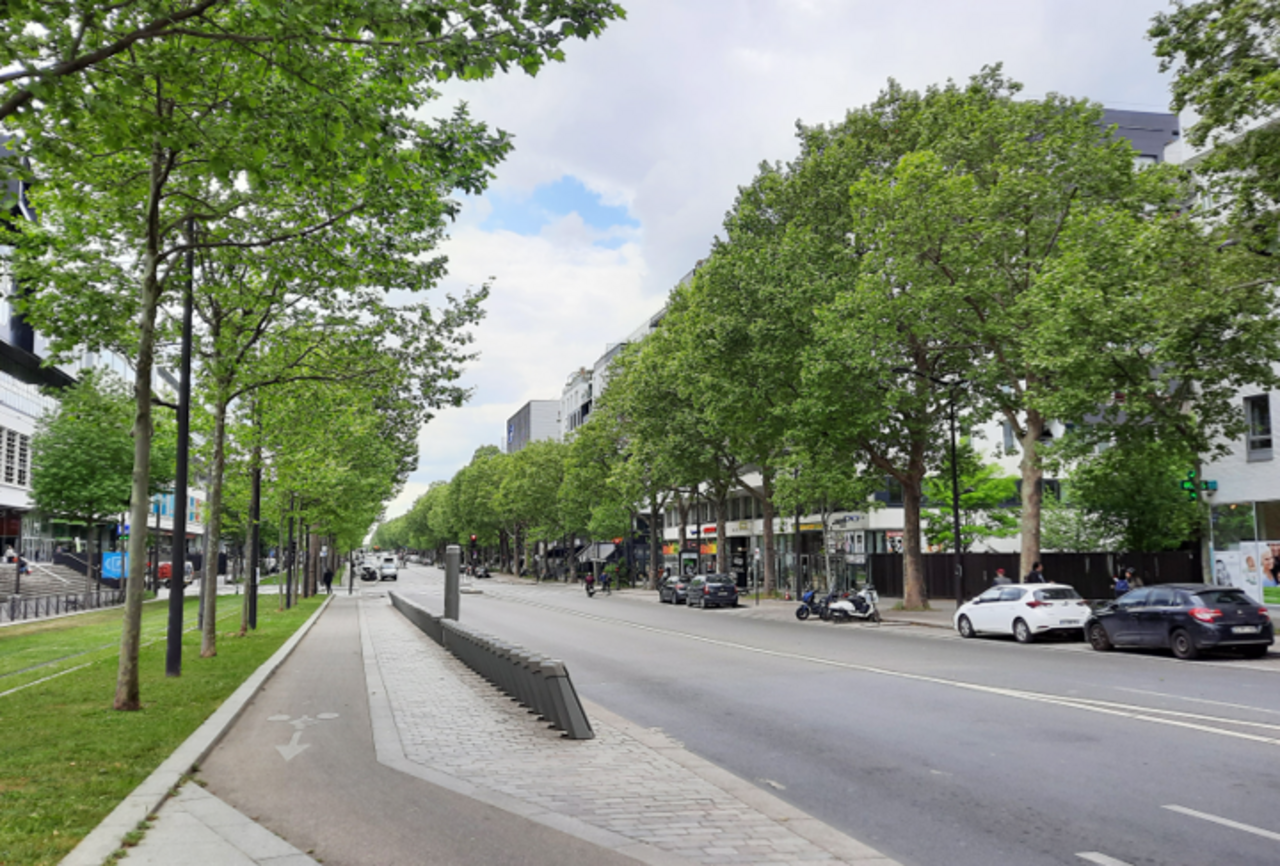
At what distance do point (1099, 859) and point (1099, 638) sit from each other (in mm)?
15906

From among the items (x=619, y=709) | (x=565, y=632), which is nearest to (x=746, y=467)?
(x=565, y=632)

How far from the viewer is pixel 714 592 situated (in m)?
40.4

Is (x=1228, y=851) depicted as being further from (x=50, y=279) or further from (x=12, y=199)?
(x=50, y=279)

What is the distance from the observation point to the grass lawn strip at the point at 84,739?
20.2 feet

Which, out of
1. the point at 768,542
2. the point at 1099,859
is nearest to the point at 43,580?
the point at 768,542

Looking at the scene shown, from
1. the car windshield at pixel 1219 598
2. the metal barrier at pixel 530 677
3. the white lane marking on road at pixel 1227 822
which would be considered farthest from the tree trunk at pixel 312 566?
the white lane marking on road at pixel 1227 822

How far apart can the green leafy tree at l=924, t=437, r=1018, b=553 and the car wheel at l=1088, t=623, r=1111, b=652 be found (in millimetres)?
26724

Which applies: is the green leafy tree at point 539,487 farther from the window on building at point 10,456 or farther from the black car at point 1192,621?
the black car at point 1192,621

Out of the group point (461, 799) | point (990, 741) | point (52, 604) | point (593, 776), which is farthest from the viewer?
point (52, 604)

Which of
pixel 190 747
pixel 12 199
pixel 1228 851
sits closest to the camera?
pixel 1228 851

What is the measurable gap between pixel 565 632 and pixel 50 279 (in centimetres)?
1686

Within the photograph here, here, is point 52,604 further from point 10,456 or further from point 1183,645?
point 1183,645

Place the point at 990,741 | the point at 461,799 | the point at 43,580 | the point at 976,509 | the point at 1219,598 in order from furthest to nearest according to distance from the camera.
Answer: the point at 976,509, the point at 43,580, the point at 1219,598, the point at 990,741, the point at 461,799

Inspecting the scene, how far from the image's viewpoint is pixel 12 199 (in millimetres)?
7297
